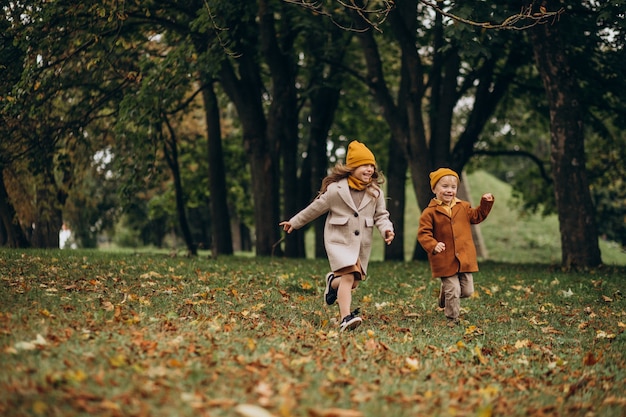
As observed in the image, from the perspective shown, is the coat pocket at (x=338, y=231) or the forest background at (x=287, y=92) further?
the forest background at (x=287, y=92)

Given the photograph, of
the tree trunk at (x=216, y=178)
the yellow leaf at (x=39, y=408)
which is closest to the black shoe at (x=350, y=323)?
the yellow leaf at (x=39, y=408)

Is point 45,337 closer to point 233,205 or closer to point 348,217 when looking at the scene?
point 348,217

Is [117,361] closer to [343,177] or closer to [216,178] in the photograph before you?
[343,177]

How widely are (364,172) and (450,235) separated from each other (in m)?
1.40

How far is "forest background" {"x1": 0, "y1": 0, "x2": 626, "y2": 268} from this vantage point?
45.1 ft

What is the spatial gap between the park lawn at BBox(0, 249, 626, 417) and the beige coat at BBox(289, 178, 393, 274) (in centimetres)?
76

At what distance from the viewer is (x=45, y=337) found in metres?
5.16

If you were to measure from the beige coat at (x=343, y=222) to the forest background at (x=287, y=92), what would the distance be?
4.73 meters

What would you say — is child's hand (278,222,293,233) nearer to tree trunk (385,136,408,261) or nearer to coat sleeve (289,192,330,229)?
coat sleeve (289,192,330,229)

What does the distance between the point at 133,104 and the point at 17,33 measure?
9.42 feet

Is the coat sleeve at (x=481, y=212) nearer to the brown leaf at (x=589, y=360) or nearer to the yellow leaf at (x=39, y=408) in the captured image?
the brown leaf at (x=589, y=360)

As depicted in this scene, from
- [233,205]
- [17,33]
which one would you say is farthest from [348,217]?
[233,205]

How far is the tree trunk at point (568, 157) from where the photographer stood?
46.2ft

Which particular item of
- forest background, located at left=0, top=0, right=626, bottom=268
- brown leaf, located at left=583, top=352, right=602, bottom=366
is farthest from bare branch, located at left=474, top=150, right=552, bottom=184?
brown leaf, located at left=583, top=352, right=602, bottom=366
